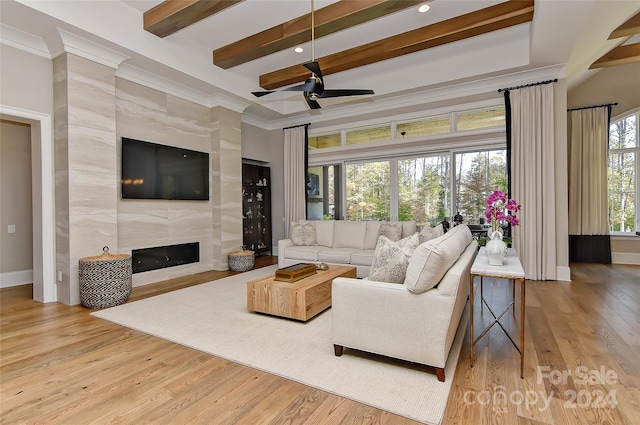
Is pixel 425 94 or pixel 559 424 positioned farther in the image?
pixel 425 94

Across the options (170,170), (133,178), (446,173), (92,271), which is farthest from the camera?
(446,173)

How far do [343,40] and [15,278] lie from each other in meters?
6.11

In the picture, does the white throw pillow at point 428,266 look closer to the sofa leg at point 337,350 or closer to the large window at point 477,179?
the sofa leg at point 337,350

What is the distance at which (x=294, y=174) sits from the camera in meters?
7.10

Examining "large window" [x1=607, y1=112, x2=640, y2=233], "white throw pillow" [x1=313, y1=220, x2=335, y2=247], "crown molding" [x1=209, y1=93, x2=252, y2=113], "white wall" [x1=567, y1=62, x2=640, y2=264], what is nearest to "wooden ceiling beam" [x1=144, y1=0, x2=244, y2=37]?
"crown molding" [x1=209, y1=93, x2=252, y2=113]

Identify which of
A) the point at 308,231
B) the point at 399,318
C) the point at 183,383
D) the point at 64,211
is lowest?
the point at 183,383

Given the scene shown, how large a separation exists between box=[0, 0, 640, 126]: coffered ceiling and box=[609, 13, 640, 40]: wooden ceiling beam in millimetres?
21

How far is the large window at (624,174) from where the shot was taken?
613 cm

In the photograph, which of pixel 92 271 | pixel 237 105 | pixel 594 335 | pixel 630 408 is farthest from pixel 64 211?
pixel 594 335

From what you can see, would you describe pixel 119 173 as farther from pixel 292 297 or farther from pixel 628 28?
pixel 628 28

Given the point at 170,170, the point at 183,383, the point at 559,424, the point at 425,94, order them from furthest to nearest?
the point at 425,94
the point at 170,170
the point at 183,383
the point at 559,424

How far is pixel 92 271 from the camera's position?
3.56 metres

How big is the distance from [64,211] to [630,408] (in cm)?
537

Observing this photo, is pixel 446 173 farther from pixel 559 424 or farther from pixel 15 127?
pixel 15 127
